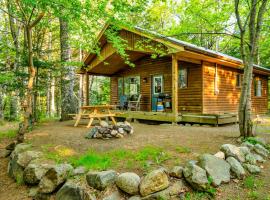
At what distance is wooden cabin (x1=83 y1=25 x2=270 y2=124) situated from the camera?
8.27m

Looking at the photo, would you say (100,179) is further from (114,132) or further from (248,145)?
(248,145)

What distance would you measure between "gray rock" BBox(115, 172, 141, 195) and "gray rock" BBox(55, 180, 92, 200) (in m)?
0.48

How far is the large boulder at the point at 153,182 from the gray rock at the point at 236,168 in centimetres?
120

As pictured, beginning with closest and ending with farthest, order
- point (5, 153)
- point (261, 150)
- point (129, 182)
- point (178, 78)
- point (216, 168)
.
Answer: point (129, 182), point (216, 168), point (261, 150), point (5, 153), point (178, 78)

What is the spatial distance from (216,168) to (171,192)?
0.89 metres

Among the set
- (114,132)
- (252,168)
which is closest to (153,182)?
(252,168)

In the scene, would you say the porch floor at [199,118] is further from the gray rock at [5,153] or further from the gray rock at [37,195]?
the gray rock at [37,195]

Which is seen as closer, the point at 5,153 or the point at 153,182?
the point at 153,182

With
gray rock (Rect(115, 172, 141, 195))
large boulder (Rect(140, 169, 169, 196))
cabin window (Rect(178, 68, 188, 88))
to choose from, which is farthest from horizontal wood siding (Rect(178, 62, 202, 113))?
gray rock (Rect(115, 172, 141, 195))

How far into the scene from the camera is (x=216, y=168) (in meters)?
3.40

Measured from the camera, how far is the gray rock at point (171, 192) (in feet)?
9.71

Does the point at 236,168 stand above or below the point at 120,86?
below

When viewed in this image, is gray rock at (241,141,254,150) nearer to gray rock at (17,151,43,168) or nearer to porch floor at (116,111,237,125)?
porch floor at (116,111,237,125)

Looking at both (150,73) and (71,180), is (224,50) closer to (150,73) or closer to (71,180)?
(150,73)
